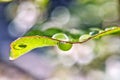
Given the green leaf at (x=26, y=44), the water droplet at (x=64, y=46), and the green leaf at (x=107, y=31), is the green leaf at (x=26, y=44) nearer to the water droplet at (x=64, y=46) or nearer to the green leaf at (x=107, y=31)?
the water droplet at (x=64, y=46)

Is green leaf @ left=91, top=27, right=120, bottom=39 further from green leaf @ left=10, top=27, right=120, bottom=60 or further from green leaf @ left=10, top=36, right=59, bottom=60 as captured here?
green leaf @ left=10, top=36, right=59, bottom=60

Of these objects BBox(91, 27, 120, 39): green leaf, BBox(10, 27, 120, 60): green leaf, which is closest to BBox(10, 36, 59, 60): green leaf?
BBox(10, 27, 120, 60): green leaf

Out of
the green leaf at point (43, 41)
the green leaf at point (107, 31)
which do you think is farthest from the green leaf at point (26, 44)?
the green leaf at point (107, 31)

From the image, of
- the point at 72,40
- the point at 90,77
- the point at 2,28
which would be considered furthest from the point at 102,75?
the point at 2,28

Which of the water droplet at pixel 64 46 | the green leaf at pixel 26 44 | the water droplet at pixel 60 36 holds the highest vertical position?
the water droplet at pixel 60 36

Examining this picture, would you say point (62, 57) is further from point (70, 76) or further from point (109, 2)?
point (109, 2)

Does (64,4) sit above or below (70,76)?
above

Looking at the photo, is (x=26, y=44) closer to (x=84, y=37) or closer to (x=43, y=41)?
(x=43, y=41)

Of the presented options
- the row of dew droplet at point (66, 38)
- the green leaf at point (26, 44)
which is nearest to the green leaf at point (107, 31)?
the row of dew droplet at point (66, 38)

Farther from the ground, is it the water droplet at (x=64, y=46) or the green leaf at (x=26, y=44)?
the water droplet at (x=64, y=46)
